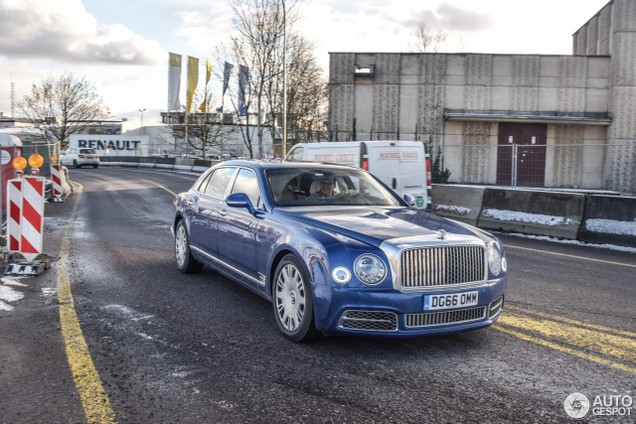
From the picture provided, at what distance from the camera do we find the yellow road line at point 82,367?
3.35 metres

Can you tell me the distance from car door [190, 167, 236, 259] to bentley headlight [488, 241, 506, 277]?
116 inches

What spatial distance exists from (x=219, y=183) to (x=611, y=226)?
7.88 m

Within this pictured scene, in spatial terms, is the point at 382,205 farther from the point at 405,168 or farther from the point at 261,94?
the point at 261,94

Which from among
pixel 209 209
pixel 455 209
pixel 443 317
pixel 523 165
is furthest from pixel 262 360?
pixel 523 165

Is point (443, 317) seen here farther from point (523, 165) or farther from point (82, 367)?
point (523, 165)

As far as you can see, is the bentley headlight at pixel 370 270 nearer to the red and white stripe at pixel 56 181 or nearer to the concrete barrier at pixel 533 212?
the concrete barrier at pixel 533 212

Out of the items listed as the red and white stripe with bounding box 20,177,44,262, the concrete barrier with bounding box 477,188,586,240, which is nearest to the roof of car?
the red and white stripe with bounding box 20,177,44,262

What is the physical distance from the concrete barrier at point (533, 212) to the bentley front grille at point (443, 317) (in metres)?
7.90

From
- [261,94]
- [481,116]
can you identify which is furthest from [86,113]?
[481,116]

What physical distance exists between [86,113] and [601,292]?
2511 inches

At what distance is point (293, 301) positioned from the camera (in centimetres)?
469

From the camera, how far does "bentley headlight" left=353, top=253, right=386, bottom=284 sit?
13.8ft

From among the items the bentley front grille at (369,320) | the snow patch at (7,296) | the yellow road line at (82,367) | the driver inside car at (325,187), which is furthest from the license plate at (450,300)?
the snow patch at (7,296)
